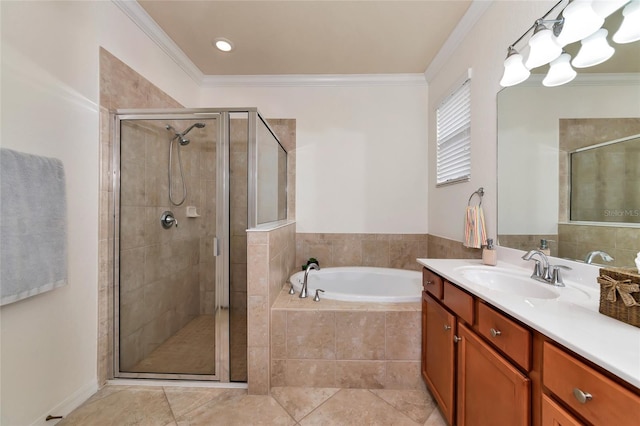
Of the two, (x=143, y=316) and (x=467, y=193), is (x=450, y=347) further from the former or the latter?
(x=143, y=316)

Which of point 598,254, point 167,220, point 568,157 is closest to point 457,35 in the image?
point 568,157

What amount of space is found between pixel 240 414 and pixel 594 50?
244cm

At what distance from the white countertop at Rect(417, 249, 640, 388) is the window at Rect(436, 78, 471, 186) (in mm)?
1028

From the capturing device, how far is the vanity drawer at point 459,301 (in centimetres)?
108

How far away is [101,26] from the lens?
1.57m

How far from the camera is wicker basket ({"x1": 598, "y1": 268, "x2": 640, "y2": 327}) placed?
2.27 ft

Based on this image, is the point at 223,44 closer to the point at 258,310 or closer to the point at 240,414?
the point at 258,310

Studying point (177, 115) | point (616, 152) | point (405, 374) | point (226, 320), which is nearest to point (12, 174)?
point (177, 115)

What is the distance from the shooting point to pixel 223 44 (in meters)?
2.15

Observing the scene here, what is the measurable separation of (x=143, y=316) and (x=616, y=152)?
2698mm

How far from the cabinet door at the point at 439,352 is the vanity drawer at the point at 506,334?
0.24 metres

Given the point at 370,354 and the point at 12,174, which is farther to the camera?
the point at 370,354

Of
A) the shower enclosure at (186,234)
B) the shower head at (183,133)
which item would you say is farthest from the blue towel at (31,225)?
the shower head at (183,133)

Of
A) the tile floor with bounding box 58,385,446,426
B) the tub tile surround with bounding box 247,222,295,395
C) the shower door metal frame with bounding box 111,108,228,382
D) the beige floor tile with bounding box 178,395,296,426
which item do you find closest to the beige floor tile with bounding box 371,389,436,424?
the tile floor with bounding box 58,385,446,426
